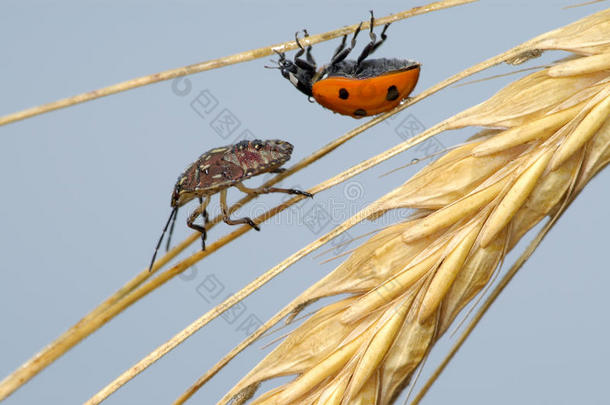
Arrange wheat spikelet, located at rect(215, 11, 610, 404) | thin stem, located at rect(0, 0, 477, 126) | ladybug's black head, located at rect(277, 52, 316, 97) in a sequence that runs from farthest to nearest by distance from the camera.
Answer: ladybug's black head, located at rect(277, 52, 316, 97)
wheat spikelet, located at rect(215, 11, 610, 404)
thin stem, located at rect(0, 0, 477, 126)

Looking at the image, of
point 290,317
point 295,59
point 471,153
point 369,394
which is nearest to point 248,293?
point 290,317

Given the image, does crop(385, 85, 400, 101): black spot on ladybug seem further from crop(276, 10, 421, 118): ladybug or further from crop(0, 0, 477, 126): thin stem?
crop(0, 0, 477, 126): thin stem

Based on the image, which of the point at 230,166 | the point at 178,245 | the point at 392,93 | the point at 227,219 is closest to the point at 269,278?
the point at 178,245

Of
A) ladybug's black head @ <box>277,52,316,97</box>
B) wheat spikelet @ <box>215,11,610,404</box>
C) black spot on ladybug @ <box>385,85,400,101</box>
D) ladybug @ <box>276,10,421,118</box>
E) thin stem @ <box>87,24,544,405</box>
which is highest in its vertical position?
ladybug's black head @ <box>277,52,316,97</box>

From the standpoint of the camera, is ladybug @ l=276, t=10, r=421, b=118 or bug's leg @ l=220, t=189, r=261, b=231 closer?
bug's leg @ l=220, t=189, r=261, b=231

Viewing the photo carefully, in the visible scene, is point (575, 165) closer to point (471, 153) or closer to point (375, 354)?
point (471, 153)

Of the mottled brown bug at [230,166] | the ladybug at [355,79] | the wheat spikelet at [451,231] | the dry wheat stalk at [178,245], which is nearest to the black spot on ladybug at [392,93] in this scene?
the ladybug at [355,79]

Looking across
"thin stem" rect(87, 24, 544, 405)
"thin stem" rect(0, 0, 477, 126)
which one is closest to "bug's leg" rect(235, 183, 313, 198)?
"thin stem" rect(87, 24, 544, 405)
